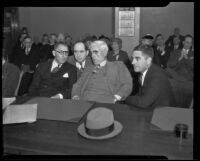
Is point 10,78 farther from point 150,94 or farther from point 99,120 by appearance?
point 99,120

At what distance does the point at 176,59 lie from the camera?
4047mm

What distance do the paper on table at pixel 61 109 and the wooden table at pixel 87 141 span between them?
0.07 metres

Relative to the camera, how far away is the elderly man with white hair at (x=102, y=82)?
2.59 metres

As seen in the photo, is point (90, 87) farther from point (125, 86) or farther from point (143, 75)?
point (143, 75)

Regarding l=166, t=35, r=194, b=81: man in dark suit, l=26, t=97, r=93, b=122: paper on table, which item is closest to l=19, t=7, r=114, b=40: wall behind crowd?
l=166, t=35, r=194, b=81: man in dark suit

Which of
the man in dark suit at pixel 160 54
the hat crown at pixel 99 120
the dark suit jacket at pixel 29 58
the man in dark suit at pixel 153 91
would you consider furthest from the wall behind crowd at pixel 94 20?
the hat crown at pixel 99 120

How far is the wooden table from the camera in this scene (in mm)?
1265

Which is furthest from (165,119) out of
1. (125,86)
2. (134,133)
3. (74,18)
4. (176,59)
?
(74,18)

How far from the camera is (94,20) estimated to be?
25.6 ft

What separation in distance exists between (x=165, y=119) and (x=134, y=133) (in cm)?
29

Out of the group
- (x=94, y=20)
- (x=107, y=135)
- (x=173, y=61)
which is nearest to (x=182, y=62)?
(x=173, y=61)

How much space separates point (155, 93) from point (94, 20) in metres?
6.12

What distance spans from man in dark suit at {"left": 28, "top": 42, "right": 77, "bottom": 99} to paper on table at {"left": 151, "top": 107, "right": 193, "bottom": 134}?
1.36 meters

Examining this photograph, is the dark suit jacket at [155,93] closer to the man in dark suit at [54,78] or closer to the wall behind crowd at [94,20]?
the man in dark suit at [54,78]
